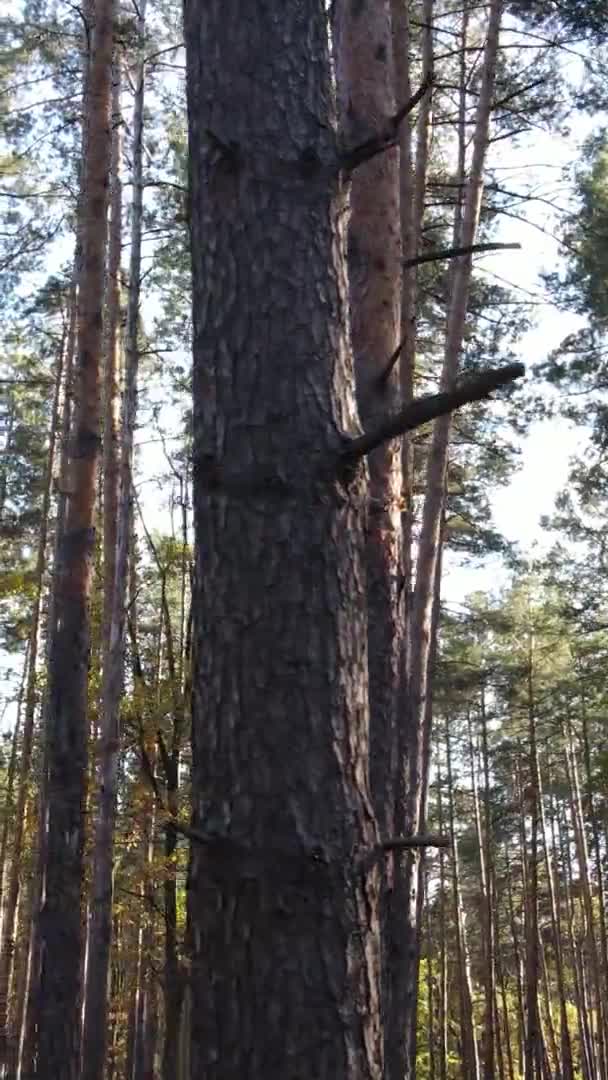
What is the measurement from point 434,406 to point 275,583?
42cm

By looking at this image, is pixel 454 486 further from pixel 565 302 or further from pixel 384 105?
Answer: pixel 384 105

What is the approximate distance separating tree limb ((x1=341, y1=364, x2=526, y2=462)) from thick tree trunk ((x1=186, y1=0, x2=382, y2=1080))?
2.1 inches

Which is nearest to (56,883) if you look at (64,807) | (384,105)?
(64,807)

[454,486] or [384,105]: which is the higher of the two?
[454,486]

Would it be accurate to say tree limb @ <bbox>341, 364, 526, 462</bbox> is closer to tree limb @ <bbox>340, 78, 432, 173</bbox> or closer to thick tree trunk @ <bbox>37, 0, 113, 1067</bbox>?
tree limb @ <bbox>340, 78, 432, 173</bbox>

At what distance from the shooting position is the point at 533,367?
14.3 metres

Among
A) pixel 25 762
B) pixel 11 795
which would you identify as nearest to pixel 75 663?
pixel 25 762

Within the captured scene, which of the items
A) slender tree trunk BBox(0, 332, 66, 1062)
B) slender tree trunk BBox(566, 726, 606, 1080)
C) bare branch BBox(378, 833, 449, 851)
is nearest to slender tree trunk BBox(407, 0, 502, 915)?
bare branch BBox(378, 833, 449, 851)

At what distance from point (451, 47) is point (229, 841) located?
37.4ft

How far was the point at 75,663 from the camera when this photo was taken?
25.1 feet

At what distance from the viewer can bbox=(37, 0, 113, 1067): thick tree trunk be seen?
22.9 feet

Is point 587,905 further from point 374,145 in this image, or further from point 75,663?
point 374,145

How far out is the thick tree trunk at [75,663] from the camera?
22.9ft

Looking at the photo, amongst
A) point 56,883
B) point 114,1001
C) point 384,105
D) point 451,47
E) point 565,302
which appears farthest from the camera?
point 114,1001
